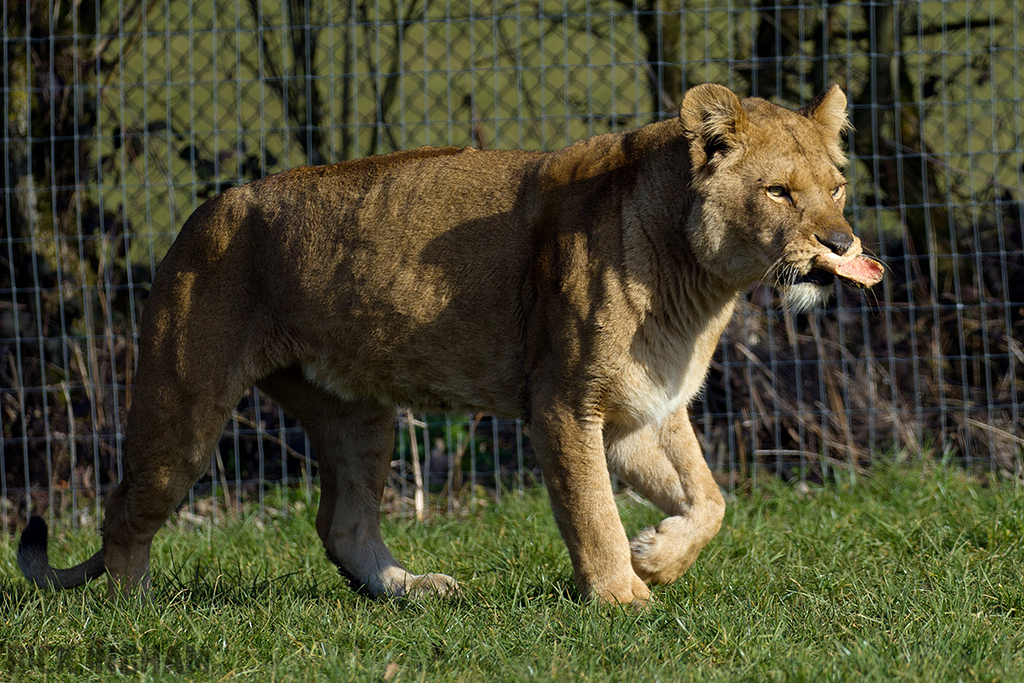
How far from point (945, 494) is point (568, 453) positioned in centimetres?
233

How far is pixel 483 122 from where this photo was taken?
20.6ft

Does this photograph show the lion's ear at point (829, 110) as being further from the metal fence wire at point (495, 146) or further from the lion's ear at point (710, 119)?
the metal fence wire at point (495, 146)

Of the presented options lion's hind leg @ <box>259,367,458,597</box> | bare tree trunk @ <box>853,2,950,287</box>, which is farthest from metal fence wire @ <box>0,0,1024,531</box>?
lion's hind leg @ <box>259,367,458,597</box>

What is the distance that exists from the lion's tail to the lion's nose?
9.35ft

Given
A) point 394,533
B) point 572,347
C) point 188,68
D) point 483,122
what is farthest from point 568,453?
point 188,68

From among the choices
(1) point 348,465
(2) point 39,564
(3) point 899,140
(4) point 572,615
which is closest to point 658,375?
(4) point 572,615

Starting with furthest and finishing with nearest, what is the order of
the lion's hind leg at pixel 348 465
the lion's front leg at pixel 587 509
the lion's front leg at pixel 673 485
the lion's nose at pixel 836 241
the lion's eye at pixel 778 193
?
the lion's hind leg at pixel 348 465
the lion's front leg at pixel 673 485
the lion's front leg at pixel 587 509
the lion's eye at pixel 778 193
the lion's nose at pixel 836 241

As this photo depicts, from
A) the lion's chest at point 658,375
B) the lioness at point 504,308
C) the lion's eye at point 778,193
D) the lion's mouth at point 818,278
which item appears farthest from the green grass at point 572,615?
the lion's eye at point 778,193

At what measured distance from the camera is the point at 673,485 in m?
3.84

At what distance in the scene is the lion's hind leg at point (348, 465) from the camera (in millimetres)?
4230

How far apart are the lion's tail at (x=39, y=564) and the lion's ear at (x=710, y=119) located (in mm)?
2666

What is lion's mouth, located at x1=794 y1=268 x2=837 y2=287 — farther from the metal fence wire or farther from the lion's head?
the metal fence wire

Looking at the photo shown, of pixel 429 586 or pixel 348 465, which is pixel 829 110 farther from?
pixel 348 465

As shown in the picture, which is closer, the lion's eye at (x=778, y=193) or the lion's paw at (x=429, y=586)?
the lion's eye at (x=778, y=193)
